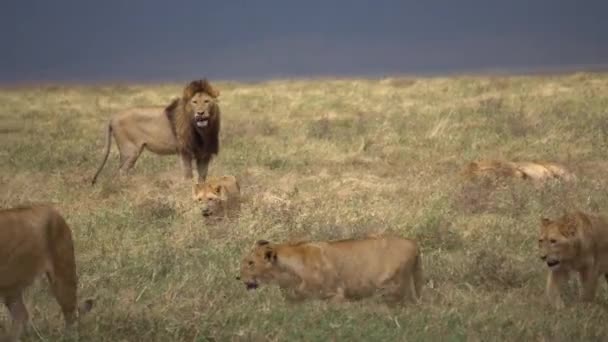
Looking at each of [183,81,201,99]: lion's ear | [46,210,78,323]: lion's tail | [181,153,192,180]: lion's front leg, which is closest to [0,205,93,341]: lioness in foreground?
[46,210,78,323]: lion's tail

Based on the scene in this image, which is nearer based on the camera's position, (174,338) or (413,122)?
(174,338)

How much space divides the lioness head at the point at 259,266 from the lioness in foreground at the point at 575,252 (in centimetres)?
175

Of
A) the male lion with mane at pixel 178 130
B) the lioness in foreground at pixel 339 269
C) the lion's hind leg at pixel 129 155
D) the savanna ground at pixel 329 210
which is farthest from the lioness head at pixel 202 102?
the lioness in foreground at pixel 339 269

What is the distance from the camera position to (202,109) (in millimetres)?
13461

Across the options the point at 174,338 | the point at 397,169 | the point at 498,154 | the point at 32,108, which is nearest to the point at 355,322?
the point at 174,338

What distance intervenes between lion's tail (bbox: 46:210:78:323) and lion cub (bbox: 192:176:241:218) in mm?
3744

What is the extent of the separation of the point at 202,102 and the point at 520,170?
368 centimetres

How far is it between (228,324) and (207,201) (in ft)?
13.4

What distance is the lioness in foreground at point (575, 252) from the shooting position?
24.7 ft

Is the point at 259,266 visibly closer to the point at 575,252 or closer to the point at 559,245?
the point at 559,245

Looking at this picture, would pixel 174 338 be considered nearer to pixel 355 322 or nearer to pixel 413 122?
pixel 355 322

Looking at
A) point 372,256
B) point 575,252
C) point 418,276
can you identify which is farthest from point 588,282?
point 372,256

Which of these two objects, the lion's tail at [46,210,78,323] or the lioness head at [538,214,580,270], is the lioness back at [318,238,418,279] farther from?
the lion's tail at [46,210,78,323]

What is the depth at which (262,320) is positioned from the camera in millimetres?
6262
